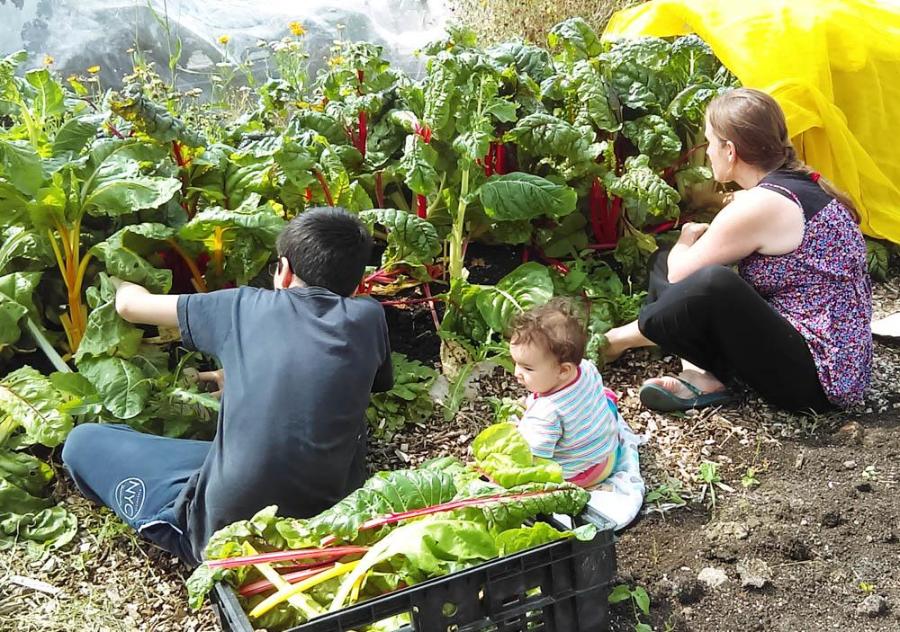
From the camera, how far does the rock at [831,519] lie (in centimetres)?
274

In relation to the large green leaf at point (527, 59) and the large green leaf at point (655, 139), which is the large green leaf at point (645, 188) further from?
the large green leaf at point (527, 59)

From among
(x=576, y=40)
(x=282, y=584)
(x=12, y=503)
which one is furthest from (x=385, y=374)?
(x=576, y=40)

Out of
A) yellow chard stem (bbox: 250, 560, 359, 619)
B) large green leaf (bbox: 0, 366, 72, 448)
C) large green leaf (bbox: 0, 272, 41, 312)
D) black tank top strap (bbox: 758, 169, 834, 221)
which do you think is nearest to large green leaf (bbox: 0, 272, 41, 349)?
large green leaf (bbox: 0, 272, 41, 312)

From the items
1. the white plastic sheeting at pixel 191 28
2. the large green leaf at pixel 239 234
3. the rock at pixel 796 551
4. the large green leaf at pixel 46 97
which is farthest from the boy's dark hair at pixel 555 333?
the white plastic sheeting at pixel 191 28

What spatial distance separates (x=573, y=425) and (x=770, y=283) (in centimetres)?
95

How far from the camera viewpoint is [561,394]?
8.98 feet

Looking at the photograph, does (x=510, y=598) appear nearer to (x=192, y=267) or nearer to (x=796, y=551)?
(x=796, y=551)

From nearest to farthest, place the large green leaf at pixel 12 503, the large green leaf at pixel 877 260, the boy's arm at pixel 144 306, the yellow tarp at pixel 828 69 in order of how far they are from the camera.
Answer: the boy's arm at pixel 144 306 < the large green leaf at pixel 12 503 < the yellow tarp at pixel 828 69 < the large green leaf at pixel 877 260

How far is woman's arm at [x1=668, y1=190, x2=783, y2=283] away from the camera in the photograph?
311cm

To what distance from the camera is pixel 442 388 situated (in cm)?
340

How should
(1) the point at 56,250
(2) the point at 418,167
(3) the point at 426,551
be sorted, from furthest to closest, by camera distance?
(2) the point at 418,167 < (1) the point at 56,250 < (3) the point at 426,551

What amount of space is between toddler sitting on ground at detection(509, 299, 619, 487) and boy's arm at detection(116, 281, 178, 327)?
925 mm

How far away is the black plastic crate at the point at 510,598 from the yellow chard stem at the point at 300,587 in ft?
0.17

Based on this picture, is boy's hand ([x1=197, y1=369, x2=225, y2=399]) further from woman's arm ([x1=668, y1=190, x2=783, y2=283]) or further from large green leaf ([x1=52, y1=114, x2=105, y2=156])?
woman's arm ([x1=668, y1=190, x2=783, y2=283])
